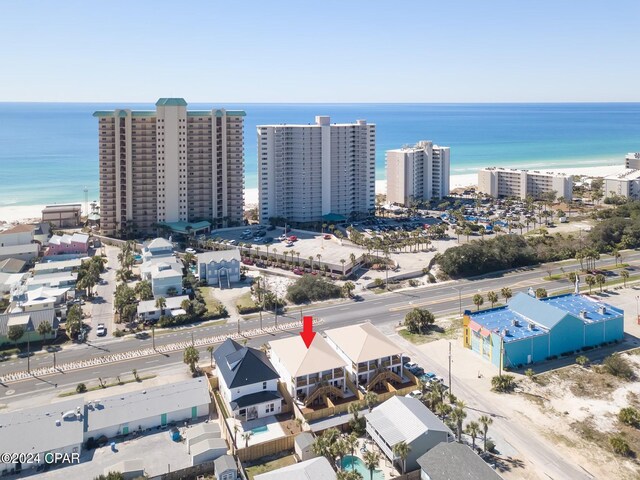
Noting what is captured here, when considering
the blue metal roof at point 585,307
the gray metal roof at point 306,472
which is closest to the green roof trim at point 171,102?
the blue metal roof at point 585,307

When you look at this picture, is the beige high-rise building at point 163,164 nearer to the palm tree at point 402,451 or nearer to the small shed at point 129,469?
the small shed at point 129,469

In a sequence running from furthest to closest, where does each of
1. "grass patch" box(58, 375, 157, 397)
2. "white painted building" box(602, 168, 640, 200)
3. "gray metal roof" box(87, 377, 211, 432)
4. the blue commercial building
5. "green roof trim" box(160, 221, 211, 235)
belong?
"white painted building" box(602, 168, 640, 200)
"green roof trim" box(160, 221, 211, 235)
the blue commercial building
"grass patch" box(58, 375, 157, 397)
"gray metal roof" box(87, 377, 211, 432)

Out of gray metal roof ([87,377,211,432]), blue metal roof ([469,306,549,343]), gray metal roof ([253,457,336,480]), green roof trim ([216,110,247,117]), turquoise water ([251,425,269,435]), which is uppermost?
green roof trim ([216,110,247,117])

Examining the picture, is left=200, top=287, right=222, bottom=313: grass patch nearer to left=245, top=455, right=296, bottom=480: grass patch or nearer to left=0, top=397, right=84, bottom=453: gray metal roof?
left=0, top=397, right=84, bottom=453: gray metal roof

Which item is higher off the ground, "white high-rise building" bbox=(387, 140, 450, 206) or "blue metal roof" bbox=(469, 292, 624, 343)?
"white high-rise building" bbox=(387, 140, 450, 206)

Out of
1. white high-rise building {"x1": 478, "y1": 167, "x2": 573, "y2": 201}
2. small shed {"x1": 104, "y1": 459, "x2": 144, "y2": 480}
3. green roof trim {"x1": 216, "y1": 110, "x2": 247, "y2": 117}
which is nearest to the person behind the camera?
small shed {"x1": 104, "y1": 459, "x2": 144, "y2": 480}

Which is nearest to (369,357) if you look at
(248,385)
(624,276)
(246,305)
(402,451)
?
(248,385)

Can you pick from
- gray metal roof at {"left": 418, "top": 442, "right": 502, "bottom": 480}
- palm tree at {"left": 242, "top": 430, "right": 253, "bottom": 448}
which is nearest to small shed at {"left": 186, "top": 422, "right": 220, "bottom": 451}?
palm tree at {"left": 242, "top": 430, "right": 253, "bottom": 448}

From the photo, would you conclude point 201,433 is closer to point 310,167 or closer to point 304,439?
point 304,439

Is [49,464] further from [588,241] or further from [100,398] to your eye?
[588,241]
